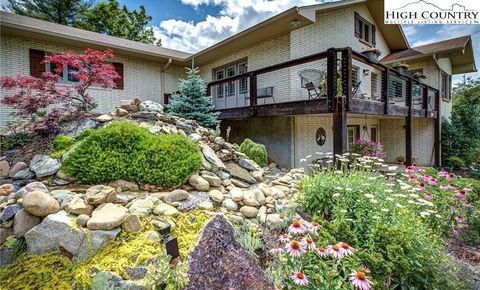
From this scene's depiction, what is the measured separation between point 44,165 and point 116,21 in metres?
19.0

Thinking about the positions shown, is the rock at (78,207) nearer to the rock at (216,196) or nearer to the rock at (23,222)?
the rock at (23,222)

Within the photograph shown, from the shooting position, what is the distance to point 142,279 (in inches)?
88.4

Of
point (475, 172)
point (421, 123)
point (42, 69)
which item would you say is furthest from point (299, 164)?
point (42, 69)

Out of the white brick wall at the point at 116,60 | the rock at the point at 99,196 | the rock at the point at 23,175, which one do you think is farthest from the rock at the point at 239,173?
the white brick wall at the point at 116,60

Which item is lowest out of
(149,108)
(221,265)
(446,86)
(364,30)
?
(221,265)

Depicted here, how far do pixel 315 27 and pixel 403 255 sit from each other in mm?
8118

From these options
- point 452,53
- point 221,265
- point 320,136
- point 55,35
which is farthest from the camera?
point 452,53

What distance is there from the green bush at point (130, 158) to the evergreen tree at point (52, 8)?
62.3ft

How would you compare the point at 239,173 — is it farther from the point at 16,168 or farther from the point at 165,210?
the point at 16,168

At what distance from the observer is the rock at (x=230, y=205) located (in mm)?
3479

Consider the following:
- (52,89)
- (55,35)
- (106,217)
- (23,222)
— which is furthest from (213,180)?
(55,35)

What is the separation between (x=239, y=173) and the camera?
4.74 metres

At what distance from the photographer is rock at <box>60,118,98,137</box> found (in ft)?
16.1

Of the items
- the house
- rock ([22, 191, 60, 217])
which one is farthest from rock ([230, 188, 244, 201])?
the house
